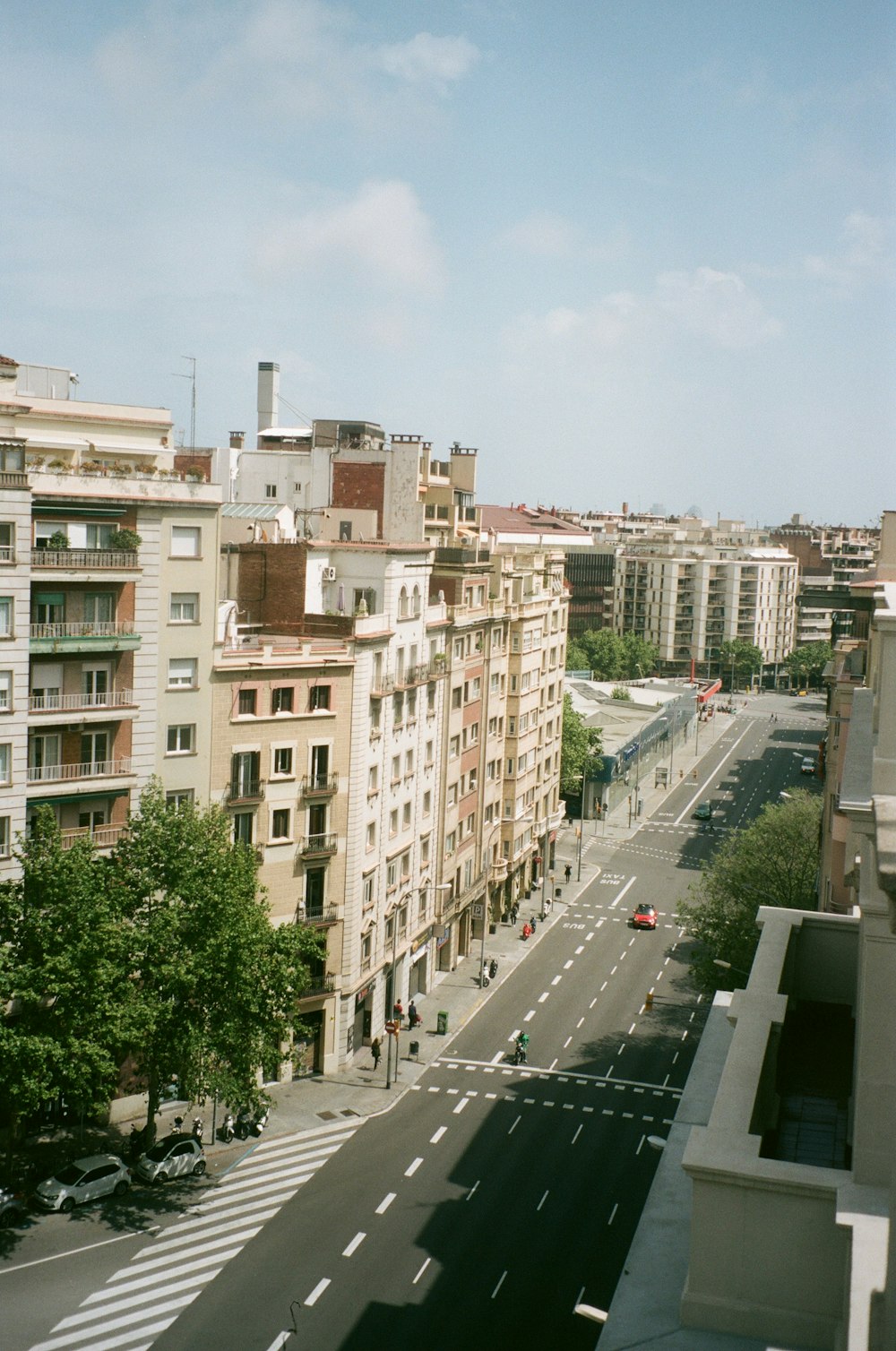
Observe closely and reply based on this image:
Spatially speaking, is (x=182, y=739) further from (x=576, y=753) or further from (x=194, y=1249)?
(x=576, y=753)

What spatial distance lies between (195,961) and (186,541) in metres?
18.5

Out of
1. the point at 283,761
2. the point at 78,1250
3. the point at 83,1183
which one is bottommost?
the point at 78,1250

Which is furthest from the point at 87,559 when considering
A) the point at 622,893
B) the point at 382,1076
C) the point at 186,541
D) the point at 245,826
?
the point at 622,893

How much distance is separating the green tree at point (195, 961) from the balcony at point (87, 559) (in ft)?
32.9

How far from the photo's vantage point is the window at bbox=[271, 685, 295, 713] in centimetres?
5859

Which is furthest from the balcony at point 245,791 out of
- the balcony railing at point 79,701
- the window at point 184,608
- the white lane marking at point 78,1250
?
the white lane marking at point 78,1250

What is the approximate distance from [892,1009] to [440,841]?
62.0 metres

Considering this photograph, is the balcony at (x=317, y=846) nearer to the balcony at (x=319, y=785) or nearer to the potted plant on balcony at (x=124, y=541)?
the balcony at (x=319, y=785)

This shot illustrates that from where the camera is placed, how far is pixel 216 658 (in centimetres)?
5606

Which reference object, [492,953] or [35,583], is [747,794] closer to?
[492,953]

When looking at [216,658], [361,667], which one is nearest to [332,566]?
[361,667]

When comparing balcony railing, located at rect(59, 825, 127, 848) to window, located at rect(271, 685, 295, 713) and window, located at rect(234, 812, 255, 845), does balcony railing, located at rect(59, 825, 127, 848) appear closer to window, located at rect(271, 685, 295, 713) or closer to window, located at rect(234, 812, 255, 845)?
window, located at rect(234, 812, 255, 845)

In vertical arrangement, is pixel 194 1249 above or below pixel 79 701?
below

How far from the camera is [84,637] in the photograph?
168 ft
